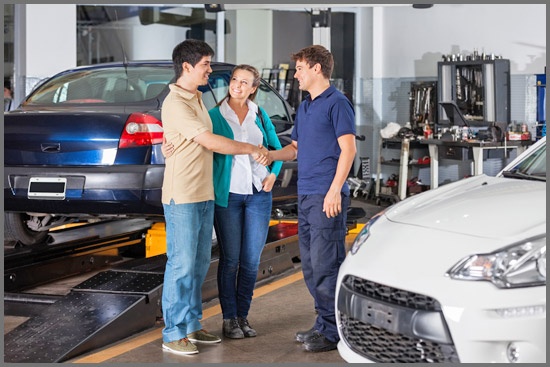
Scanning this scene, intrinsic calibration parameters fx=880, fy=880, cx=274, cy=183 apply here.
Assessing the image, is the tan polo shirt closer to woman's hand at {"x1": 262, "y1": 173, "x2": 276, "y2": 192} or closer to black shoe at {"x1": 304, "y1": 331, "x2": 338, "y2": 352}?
woman's hand at {"x1": 262, "y1": 173, "x2": 276, "y2": 192}

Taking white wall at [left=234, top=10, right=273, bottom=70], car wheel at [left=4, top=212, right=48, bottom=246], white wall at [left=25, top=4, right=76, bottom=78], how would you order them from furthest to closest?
white wall at [left=234, top=10, right=273, bottom=70] → white wall at [left=25, top=4, right=76, bottom=78] → car wheel at [left=4, top=212, right=48, bottom=246]

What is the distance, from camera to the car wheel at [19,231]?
273 inches

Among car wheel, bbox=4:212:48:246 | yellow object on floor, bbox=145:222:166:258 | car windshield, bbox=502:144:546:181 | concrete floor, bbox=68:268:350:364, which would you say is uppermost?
car windshield, bbox=502:144:546:181

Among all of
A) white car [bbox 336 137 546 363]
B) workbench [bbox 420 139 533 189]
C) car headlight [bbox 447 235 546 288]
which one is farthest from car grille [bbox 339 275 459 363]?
workbench [bbox 420 139 533 189]

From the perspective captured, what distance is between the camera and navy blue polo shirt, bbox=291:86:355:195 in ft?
14.6

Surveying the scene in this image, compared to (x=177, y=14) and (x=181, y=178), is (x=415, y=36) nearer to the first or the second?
(x=177, y=14)

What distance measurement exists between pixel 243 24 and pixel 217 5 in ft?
8.76

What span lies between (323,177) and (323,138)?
0.66 feet

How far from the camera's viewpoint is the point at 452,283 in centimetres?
325

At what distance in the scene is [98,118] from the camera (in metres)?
5.87

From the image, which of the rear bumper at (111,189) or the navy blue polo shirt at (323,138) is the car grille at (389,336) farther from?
the rear bumper at (111,189)

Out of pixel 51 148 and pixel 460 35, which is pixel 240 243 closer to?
pixel 51 148

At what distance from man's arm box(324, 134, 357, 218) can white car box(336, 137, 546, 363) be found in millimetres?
442

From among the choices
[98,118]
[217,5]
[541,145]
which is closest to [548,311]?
[541,145]
